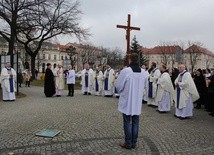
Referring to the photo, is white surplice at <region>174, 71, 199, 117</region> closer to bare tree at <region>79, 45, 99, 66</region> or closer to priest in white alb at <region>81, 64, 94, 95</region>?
priest in white alb at <region>81, 64, 94, 95</region>

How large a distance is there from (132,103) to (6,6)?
2506 cm

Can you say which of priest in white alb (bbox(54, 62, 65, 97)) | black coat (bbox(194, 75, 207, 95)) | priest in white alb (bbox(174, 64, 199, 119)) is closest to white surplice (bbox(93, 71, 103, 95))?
priest in white alb (bbox(54, 62, 65, 97))

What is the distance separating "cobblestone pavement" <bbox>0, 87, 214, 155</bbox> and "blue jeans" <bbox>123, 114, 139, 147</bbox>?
8.1 inches

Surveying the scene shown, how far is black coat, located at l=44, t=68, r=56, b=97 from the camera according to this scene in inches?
750

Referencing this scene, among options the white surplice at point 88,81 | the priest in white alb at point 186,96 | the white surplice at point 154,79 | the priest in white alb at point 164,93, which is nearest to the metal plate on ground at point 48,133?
the priest in white alb at point 186,96

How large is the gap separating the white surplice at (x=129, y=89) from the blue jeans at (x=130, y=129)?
148 millimetres

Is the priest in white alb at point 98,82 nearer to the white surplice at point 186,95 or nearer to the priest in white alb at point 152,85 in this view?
the priest in white alb at point 152,85

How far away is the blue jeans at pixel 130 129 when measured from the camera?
24.0 feet

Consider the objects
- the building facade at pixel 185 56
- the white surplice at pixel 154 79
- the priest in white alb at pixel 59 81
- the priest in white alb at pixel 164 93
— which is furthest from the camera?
the building facade at pixel 185 56

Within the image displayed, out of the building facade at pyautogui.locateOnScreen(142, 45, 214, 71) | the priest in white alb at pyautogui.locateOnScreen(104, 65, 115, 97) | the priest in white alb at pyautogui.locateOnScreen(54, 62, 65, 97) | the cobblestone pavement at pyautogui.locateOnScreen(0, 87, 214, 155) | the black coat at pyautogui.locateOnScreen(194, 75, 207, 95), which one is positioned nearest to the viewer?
the cobblestone pavement at pyautogui.locateOnScreen(0, 87, 214, 155)

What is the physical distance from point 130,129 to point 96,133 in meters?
1.68

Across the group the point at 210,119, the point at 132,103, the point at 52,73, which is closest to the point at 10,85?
the point at 52,73

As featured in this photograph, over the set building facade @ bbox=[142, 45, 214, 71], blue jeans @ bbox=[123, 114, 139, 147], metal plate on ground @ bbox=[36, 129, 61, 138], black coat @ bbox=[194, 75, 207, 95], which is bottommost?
metal plate on ground @ bbox=[36, 129, 61, 138]

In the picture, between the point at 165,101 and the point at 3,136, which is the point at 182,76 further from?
the point at 3,136
